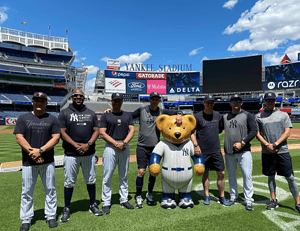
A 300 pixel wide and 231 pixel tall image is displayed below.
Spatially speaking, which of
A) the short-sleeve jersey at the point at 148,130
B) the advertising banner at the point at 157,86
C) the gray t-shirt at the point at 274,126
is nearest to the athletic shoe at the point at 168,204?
the short-sleeve jersey at the point at 148,130

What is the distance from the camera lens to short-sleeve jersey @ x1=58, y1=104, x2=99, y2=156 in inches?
142

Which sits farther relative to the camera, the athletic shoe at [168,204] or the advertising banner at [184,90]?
the advertising banner at [184,90]

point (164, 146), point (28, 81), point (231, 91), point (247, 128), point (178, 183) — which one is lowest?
point (178, 183)

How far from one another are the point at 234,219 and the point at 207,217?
44cm

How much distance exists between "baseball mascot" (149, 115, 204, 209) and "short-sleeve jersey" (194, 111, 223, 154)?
0.87 ft

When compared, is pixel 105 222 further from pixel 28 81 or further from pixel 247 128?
pixel 28 81

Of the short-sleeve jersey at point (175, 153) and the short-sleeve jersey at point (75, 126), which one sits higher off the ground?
the short-sleeve jersey at point (75, 126)

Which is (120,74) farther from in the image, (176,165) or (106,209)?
(106,209)

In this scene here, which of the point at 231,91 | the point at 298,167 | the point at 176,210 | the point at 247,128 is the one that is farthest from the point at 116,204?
the point at 231,91

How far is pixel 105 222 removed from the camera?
10.9 feet

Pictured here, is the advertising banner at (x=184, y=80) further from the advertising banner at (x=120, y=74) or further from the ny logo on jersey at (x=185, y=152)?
the ny logo on jersey at (x=185, y=152)

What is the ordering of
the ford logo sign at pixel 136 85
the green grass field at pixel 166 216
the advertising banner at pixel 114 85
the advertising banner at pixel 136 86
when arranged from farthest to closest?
the ford logo sign at pixel 136 85 → the advertising banner at pixel 136 86 → the advertising banner at pixel 114 85 → the green grass field at pixel 166 216

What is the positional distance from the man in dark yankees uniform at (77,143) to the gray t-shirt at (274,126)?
128 inches

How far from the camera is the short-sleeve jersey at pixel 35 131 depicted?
319 cm
